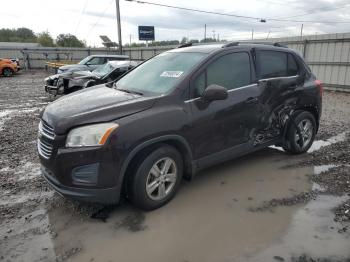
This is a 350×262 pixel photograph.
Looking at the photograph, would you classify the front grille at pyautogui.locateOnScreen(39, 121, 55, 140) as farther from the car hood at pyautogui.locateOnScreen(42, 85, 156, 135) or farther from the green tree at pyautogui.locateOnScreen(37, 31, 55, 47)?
the green tree at pyautogui.locateOnScreen(37, 31, 55, 47)

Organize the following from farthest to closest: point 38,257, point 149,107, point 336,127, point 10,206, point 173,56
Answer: point 336,127 < point 173,56 < point 10,206 < point 149,107 < point 38,257

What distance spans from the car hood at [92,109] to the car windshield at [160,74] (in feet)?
0.93

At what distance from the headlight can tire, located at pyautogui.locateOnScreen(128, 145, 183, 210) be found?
0.50 meters

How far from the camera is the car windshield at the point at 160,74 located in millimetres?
3619

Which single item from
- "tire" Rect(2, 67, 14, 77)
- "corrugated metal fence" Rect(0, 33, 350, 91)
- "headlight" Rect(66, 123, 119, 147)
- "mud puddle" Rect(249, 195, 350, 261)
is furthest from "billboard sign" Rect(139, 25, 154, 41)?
"mud puddle" Rect(249, 195, 350, 261)

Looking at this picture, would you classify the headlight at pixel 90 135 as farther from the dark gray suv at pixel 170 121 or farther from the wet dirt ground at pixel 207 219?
the wet dirt ground at pixel 207 219

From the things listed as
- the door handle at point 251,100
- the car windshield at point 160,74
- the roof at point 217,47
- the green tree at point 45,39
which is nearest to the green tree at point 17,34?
the green tree at point 45,39

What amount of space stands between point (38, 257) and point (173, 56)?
9.74 feet

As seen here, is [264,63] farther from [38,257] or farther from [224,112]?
[38,257]

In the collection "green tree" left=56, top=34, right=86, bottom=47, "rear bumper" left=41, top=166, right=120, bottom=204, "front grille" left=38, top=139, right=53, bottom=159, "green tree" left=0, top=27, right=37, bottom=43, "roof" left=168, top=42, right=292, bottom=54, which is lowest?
"rear bumper" left=41, top=166, right=120, bottom=204

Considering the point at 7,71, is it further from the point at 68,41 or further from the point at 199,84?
the point at 68,41

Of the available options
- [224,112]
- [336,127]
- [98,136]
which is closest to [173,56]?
[224,112]

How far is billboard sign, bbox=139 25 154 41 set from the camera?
26.3 m

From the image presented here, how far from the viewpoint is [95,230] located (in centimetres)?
308
